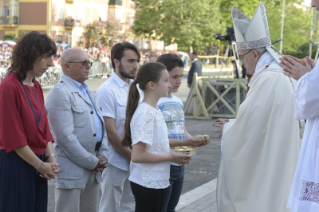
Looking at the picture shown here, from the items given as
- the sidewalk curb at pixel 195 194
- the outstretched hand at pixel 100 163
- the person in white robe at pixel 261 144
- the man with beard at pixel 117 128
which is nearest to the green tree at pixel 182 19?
the sidewalk curb at pixel 195 194

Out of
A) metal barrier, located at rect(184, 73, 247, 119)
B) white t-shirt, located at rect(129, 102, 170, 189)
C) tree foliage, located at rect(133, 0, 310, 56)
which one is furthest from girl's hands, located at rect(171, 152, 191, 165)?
tree foliage, located at rect(133, 0, 310, 56)

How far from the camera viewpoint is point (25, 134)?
155 inches

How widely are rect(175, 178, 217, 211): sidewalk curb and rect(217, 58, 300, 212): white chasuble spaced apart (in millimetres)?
1744

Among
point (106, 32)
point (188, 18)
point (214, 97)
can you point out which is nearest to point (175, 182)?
point (214, 97)

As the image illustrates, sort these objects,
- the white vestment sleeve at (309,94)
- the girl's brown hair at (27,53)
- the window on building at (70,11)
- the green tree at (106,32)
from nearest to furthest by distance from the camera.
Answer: the white vestment sleeve at (309,94), the girl's brown hair at (27,53), the green tree at (106,32), the window on building at (70,11)

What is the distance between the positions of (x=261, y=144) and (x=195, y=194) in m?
2.66

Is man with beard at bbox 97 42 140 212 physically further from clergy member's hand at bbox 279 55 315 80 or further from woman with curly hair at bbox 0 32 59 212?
clergy member's hand at bbox 279 55 315 80

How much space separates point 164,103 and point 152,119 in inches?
28.1

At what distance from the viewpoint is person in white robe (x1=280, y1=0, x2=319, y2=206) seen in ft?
11.4

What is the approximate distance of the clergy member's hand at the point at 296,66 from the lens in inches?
145

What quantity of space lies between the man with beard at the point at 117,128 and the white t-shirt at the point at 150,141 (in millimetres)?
864

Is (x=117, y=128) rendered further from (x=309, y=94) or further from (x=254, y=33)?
(x=309, y=94)

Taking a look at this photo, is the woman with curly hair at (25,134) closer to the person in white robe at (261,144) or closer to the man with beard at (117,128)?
the man with beard at (117,128)

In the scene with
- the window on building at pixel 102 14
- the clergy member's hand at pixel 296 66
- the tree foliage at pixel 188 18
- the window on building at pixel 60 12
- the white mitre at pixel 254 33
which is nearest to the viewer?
the clergy member's hand at pixel 296 66
